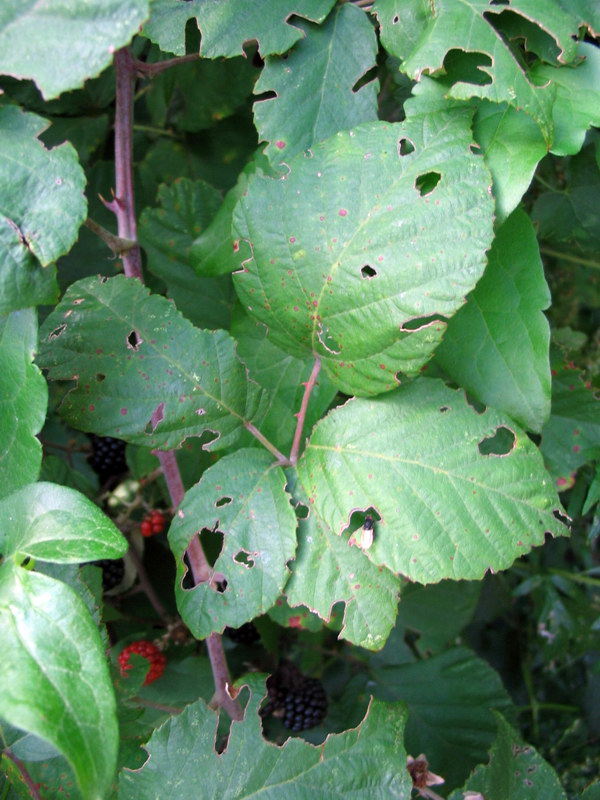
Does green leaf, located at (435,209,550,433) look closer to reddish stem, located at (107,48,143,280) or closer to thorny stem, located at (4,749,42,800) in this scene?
reddish stem, located at (107,48,143,280)

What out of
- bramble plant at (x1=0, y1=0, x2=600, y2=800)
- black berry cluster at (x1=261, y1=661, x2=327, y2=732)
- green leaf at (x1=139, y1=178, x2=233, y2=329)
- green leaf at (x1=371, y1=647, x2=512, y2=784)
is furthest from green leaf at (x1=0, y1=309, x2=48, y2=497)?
green leaf at (x1=371, y1=647, x2=512, y2=784)

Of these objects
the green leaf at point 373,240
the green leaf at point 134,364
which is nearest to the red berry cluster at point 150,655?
the green leaf at point 134,364

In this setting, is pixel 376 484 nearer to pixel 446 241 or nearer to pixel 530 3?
pixel 446 241

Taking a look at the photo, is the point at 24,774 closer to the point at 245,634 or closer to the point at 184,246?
the point at 245,634

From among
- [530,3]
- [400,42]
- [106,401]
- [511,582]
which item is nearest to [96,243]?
[106,401]

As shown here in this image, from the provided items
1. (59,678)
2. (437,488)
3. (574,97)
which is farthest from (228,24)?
(59,678)

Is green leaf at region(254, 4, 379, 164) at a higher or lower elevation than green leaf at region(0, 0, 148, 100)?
lower
